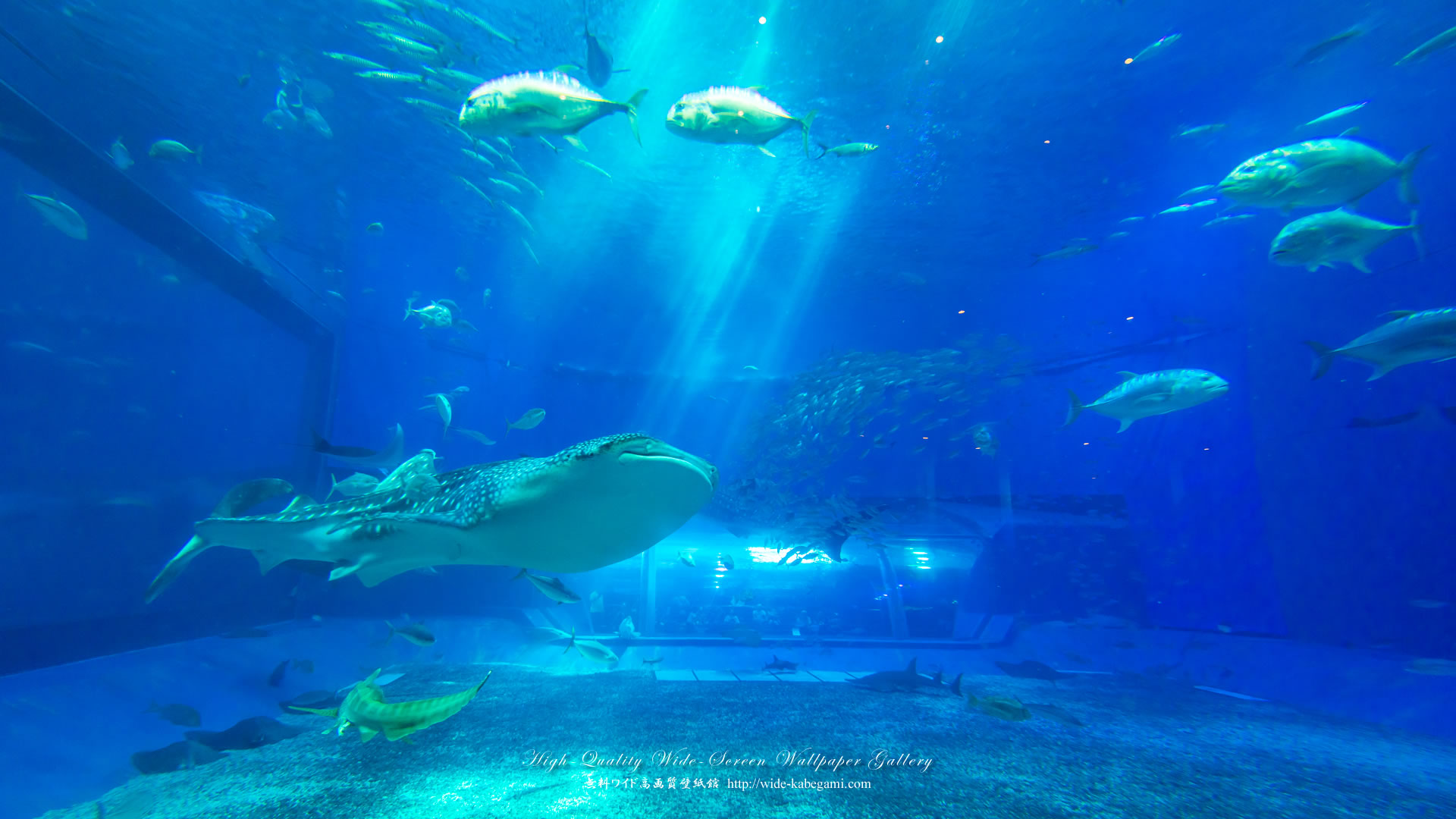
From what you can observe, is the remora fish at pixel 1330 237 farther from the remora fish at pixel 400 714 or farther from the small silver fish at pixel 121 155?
the small silver fish at pixel 121 155

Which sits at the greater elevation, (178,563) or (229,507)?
(229,507)

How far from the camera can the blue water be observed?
23.4ft

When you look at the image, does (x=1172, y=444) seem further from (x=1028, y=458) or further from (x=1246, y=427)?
(x=1028, y=458)

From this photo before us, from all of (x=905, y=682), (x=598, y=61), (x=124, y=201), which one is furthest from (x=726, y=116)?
(x=124, y=201)

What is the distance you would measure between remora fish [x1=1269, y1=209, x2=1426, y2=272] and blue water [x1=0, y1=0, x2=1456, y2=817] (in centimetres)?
239

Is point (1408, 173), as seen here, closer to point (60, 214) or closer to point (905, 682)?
point (905, 682)

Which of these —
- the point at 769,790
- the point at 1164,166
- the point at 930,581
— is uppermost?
the point at 1164,166

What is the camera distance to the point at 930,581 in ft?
45.6

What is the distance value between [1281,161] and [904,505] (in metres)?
11.7

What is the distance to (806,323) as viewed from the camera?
15.9m

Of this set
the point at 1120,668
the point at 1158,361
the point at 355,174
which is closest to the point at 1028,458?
the point at 1158,361

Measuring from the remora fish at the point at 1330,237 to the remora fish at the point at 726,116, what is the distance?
4706 millimetres

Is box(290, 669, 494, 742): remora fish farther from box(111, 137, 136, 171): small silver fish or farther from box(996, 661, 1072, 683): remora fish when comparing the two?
box(996, 661, 1072, 683): remora fish

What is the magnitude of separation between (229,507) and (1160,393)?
26.2 ft
